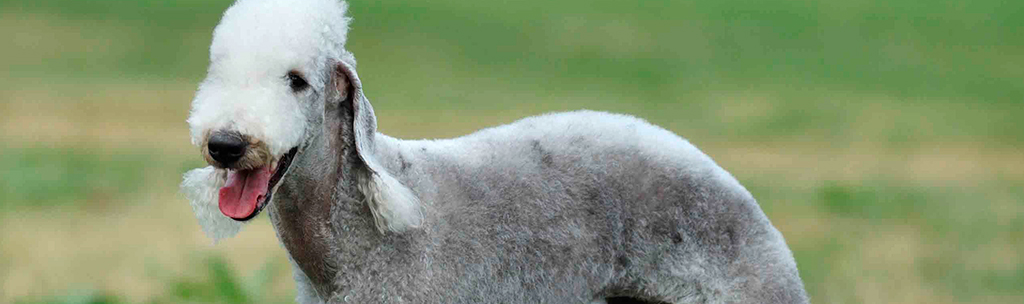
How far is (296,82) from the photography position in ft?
12.3

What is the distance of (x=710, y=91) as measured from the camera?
2320cm

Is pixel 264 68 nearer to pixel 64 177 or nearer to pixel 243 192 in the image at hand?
pixel 243 192

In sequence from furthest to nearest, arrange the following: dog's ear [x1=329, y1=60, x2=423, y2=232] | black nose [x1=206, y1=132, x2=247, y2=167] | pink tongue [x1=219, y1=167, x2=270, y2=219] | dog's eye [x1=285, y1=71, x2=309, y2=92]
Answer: dog's ear [x1=329, y1=60, x2=423, y2=232] < dog's eye [x1=285, y1=71, x2=309, y2=92] < pink tongue [x1=219, y1=167, x2=270, y2=219] < black nose [x1=206, y1=132, x2=247, y2=167]

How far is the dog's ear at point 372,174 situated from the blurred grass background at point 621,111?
320 cm

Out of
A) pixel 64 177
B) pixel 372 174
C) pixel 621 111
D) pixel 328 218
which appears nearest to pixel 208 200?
pixel 328 218

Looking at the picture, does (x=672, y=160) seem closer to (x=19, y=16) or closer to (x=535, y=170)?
(x=535, y=170)

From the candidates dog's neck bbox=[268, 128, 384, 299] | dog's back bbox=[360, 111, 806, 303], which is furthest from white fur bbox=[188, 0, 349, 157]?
dog's back bbox=[360, 111, 806, 303]

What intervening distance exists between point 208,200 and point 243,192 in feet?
1.15

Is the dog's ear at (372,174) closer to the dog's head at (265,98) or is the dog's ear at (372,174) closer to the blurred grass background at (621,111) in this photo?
the dog's head at (265,98)

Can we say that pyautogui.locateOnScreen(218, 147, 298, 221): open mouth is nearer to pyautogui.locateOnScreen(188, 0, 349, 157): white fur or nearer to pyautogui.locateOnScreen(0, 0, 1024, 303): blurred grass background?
pyautogui.locateOnScreen(188, 0, 349, 157): white fur

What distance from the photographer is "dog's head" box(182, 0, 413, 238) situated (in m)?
3.54

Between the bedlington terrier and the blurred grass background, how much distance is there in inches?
118

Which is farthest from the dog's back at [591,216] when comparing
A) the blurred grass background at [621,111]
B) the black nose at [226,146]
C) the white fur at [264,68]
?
the blurred grass background at [621,111]

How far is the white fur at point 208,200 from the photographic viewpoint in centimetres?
393
